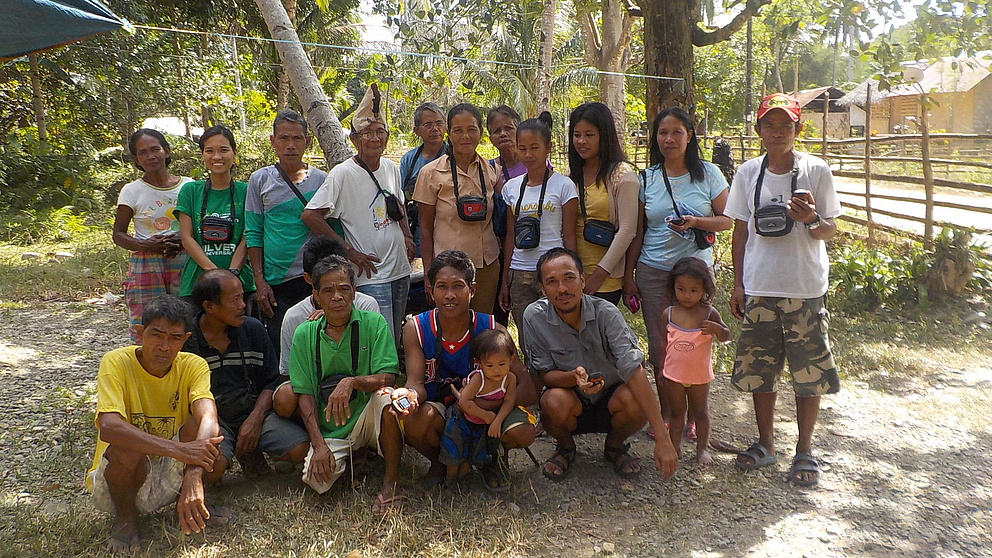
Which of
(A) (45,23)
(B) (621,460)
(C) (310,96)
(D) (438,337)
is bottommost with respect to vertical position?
(B) (621,460)

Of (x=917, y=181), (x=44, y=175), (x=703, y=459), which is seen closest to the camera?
(x=703, y=459)

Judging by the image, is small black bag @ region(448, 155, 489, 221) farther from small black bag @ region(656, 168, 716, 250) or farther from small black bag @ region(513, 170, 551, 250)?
small black bag @ region(656, 168, 716, 250)

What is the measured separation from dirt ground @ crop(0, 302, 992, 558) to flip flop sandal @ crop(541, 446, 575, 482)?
45 millimetres

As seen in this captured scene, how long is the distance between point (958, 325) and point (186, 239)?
595 cm

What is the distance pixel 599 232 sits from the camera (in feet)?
12.7

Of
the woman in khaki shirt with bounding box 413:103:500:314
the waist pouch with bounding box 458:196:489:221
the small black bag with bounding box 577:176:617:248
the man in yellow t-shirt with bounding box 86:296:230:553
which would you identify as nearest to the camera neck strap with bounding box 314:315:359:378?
the man in yellow t-shirt with bounding box 86:296:230:553

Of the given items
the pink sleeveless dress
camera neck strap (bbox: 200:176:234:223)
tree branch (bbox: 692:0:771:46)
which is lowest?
the pink sleeveless dress

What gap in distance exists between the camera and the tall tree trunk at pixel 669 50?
19.1 ft

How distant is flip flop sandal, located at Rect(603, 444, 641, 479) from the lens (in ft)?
11.8

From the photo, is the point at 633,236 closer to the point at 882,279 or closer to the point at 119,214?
the point at 119,214

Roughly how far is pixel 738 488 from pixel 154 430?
2.62 metres

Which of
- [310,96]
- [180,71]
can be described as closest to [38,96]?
[180,71]

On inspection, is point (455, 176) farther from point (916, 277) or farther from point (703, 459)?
point (916, 277)

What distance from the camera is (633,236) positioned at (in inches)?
152
